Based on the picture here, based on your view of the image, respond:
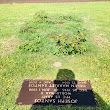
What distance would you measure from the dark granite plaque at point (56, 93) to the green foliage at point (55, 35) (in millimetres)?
Result: 1947

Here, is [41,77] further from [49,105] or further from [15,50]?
[15,50]

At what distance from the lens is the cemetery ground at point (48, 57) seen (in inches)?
206

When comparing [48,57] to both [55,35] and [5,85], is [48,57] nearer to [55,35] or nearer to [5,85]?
[55,35]

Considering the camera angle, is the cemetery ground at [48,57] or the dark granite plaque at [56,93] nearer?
the dark granite plaque at [56,93]

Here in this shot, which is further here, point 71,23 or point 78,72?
point 71,23

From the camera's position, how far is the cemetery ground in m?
5.23

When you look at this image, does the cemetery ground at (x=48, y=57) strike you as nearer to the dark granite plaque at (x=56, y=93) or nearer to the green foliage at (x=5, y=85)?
the green foliage at (x=5, y=85)

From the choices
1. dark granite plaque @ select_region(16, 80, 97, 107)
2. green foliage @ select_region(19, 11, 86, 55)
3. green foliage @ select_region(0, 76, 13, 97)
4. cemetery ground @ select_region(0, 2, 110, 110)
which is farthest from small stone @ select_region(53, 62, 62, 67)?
green foliage @ select_region(0, 76, 13, 97)

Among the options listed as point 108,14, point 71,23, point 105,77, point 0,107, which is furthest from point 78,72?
point 108,14

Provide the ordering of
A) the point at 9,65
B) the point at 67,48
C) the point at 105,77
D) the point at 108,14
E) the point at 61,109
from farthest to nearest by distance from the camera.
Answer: the point at 108,14
the point at 67,48
the point at 9,65
the point at 105,77
the point at 61,109

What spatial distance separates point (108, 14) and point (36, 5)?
570 centimetres

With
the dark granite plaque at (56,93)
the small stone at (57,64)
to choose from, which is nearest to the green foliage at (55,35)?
the small stone at (57,64)

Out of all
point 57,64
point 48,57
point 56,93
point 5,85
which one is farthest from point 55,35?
point 56,93

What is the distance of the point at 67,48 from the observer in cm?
727
